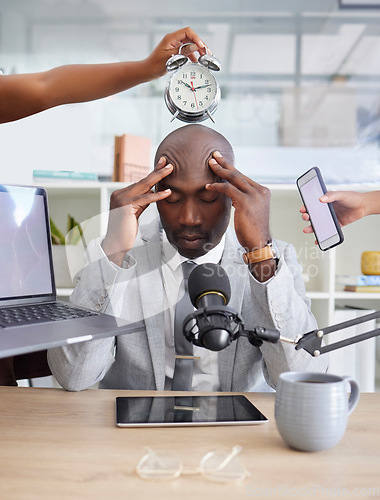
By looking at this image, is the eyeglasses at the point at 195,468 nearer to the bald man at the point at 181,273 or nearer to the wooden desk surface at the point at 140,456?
the wooden desk surface at the point at 140,456

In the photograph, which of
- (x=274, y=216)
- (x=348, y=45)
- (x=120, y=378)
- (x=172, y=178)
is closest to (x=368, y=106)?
(x=348, y=45)

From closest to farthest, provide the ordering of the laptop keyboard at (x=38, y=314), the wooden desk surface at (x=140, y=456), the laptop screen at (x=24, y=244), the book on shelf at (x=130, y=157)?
1. the wooden desk surface at (x=140, y=456)
2. the laptop keyboard at (x=38, y=314)
3. the laptop screen at (x=24, y=244)
4. the book on shelf at (x=130, y=157)

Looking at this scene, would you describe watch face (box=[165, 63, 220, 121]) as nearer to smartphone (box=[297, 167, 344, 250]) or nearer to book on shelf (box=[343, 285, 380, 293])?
smartphone (box=[297, 167, 344, 250])

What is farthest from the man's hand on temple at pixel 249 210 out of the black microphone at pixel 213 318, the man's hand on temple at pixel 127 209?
the black microphone at pixel 213 318

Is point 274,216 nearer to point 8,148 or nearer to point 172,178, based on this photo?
point 172,178

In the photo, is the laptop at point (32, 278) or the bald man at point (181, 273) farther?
the bald man at point (181, 273)

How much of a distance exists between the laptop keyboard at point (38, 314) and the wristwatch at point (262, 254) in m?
0.31

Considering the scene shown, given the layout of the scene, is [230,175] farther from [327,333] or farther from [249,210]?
[327,333]

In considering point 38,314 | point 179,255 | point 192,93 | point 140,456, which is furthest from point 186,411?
point 192,93

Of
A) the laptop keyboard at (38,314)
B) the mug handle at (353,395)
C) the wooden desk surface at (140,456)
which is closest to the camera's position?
the wooden desk surface at (140,456)

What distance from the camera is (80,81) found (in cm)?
110

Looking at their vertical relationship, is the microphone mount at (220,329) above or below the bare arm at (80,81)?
below

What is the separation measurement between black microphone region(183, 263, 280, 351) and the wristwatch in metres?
0.22

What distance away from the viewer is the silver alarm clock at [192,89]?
1.04m
